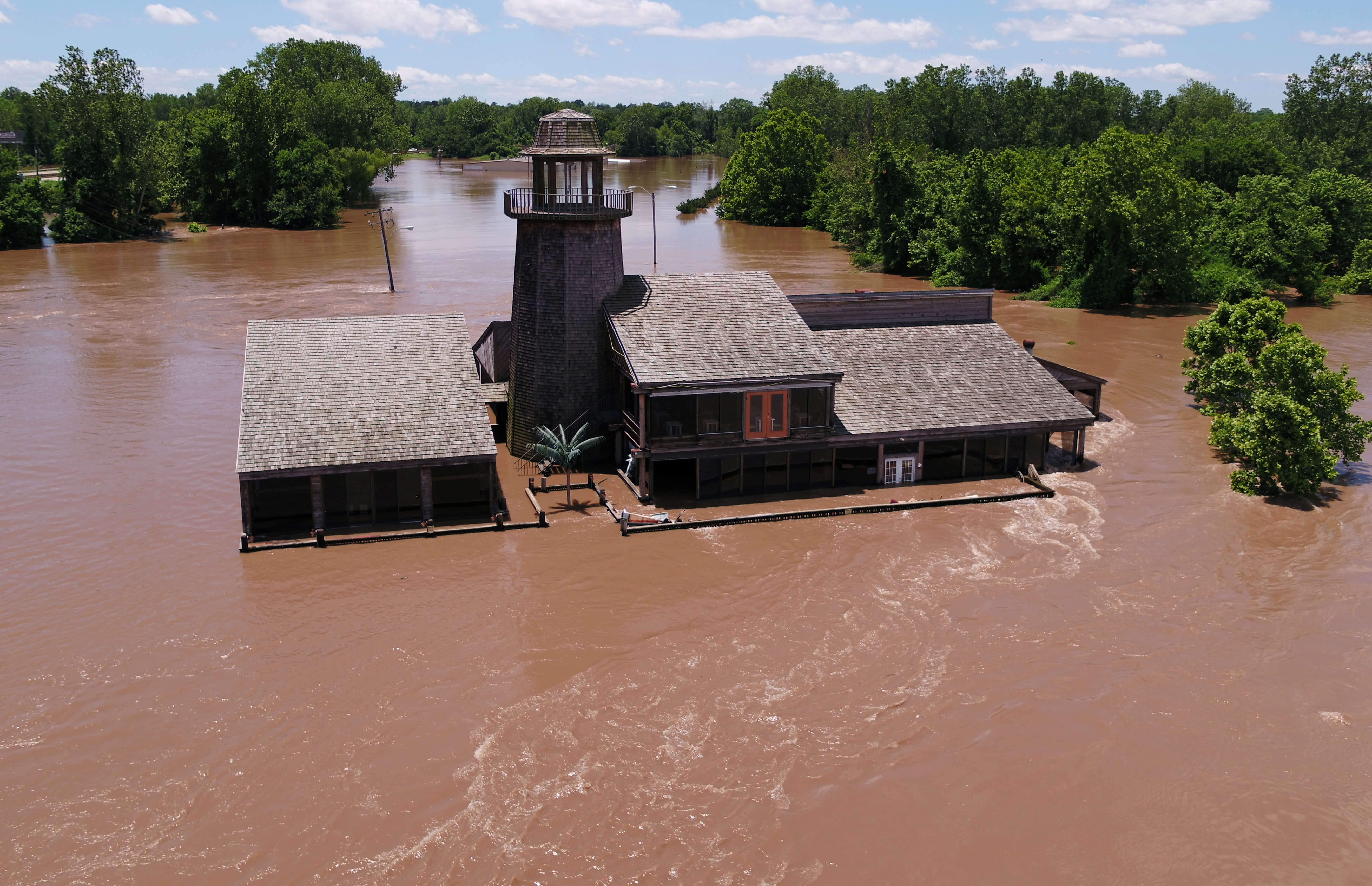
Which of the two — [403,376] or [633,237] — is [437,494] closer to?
[403,376]

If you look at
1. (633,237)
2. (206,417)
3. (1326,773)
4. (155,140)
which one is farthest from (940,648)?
(155,140)

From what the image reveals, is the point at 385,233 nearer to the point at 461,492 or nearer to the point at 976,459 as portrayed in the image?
the point at 461,492

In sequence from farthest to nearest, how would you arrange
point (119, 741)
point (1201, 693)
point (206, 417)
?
point (206, 417) < point (1201, 693) < point (119, 741)

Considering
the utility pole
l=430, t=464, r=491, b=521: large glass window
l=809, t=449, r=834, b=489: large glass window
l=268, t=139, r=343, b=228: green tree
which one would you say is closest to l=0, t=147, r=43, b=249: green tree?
l=268, t=139, r=343, b=228: green tree

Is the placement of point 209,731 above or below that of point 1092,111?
below

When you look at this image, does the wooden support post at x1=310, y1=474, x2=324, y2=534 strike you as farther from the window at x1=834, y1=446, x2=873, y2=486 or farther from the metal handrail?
the window at x1=834, y1=446, x2=873, y2=486

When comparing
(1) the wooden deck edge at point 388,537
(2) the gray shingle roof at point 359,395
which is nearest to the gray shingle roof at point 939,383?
(1) the wooden deck edge at point 388,537
